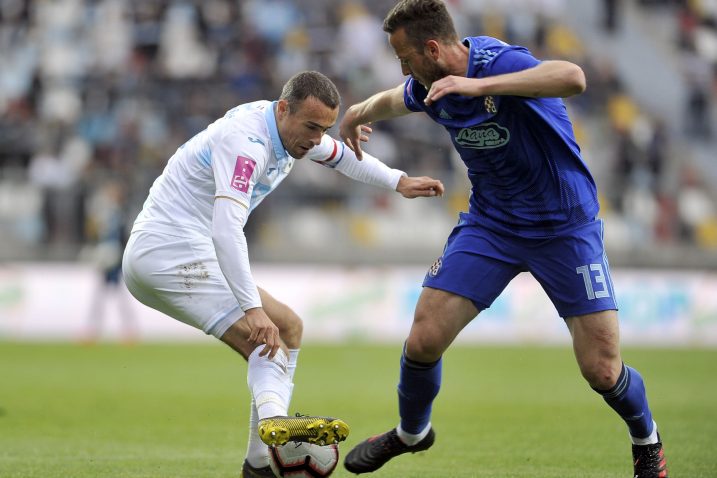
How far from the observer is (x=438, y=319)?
21.6 feet

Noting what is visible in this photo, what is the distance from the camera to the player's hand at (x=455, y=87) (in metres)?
5.75

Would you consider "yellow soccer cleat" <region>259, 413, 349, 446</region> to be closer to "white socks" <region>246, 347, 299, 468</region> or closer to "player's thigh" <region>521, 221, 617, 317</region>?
"white socks" <region>246, 347, 299, 468</region>

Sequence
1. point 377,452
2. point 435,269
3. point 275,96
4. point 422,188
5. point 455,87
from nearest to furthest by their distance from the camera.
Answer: point 455,87 → point 435,269 → point 377,452 → point 422,188 → point 275,96

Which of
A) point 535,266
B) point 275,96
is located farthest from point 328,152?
point 275,96

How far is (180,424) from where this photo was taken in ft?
32.5

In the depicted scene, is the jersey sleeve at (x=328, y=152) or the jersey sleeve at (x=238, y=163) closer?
the jersey sleeve at (x=238, y=163)

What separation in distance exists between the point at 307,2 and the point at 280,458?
64.8 ft

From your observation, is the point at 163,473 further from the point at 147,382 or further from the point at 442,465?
the point at 147,382

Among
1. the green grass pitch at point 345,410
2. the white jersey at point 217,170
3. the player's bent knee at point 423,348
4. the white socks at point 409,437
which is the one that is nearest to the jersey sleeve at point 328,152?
the white jersey at point 217,170

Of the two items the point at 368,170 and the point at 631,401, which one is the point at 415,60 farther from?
the point at 631,401

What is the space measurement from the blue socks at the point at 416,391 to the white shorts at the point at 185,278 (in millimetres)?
1098

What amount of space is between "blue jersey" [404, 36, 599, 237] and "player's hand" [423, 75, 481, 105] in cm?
46

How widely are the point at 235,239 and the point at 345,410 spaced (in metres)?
5.29

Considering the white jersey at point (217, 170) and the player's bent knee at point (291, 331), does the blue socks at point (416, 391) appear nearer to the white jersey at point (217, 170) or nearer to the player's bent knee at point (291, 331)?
the player's bent knee at point (291, 331)
